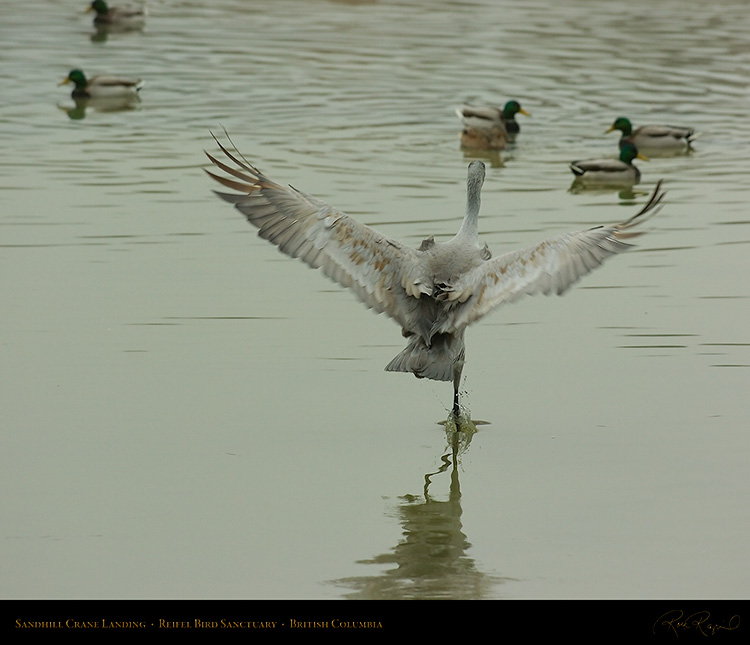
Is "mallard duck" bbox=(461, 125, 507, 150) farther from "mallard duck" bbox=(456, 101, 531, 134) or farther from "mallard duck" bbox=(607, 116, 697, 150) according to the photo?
"mallard duck" bbox=(607, 116, 697, 150)

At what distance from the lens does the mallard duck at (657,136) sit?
1848 cm

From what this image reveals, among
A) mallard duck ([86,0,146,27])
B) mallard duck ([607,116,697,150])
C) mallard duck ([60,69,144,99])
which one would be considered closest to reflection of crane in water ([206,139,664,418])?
mallard duck ([607,116,697,150])

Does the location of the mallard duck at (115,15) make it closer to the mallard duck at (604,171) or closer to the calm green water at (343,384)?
the calm green water at (343,384)

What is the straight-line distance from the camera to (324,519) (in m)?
7.31

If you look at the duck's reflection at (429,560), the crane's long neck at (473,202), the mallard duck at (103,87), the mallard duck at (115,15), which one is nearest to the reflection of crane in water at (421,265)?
the crane's long neck at (473,202)

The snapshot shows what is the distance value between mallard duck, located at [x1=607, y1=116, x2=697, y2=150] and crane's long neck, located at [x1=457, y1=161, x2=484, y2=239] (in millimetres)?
9121

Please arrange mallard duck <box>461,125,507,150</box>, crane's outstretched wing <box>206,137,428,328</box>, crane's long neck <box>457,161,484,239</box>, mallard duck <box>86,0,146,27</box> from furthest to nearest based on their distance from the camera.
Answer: mallard duck <box>86,0,146,27</box>
mallard duck <box>461,125,507,150</box>
crane's long neck <box>457,161,484,239</box>
crane's outstretched wing <box>206,137,428,328</box>

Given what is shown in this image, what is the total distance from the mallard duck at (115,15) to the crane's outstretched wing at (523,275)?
76.3 ft

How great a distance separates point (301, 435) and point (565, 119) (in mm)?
13404

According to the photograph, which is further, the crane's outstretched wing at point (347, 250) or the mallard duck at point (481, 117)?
the mallard duck at point (481, 117)

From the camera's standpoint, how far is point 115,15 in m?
30.0

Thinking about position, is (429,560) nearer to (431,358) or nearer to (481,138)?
(431,358)

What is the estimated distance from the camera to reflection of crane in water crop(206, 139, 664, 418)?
8234mm

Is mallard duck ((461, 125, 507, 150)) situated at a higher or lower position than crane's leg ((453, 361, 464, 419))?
higher
